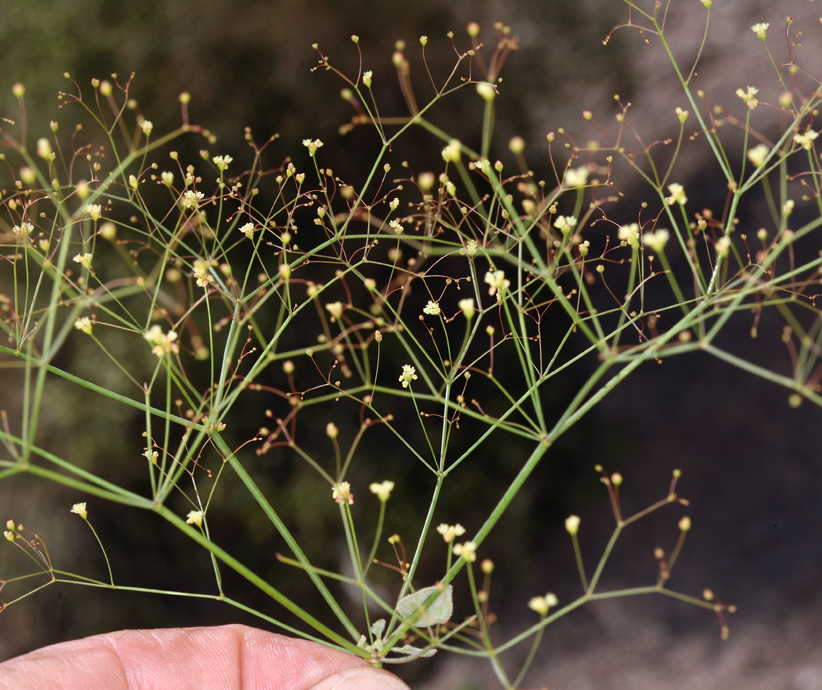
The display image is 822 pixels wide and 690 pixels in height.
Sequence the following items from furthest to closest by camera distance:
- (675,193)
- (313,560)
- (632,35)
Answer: (632,35), (313,560), (675,193)

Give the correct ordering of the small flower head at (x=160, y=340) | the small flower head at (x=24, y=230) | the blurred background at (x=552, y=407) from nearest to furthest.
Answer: the small flower head at (x=160, y=340), the small flower head at (x=24, y=230), the blurred background at (x=552, y=407)

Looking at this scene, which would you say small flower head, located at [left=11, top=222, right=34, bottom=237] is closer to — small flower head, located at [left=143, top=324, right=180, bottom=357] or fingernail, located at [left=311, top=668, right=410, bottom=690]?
small flower head, located at [left=143, top=324, right=180, bottom=357]

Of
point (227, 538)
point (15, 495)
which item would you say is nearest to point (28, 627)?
point (15, 495)

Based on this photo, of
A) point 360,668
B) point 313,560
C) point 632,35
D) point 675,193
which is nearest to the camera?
point 675,193

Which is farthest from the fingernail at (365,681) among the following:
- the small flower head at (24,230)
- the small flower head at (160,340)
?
the small flower head at (24,230)

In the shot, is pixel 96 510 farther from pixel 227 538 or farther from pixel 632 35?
pixel 632 35

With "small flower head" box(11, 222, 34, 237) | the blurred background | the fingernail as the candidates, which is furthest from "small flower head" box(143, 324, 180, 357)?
the blurred background

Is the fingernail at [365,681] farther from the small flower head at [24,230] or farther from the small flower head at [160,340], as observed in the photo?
the small flower head at [24,230]
